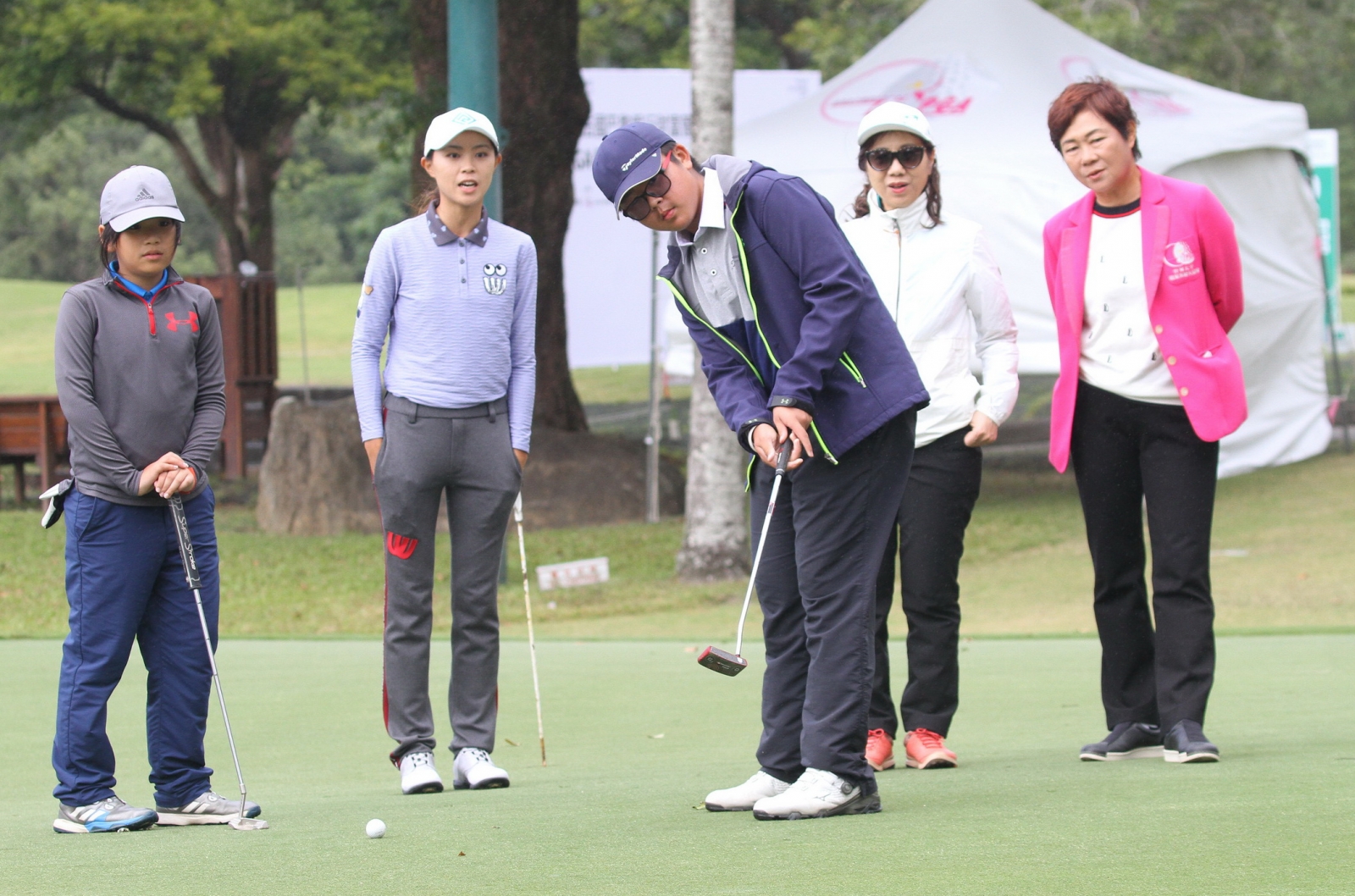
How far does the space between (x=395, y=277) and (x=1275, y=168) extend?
12086 millimetres

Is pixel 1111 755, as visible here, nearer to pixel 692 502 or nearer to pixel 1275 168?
pixel 692 502

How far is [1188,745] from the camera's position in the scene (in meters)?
4.39

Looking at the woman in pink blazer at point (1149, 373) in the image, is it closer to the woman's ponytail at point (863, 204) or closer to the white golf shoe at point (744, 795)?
the woman's ponytail at point (863, 204)

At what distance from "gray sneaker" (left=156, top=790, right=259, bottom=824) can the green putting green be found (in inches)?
3.9

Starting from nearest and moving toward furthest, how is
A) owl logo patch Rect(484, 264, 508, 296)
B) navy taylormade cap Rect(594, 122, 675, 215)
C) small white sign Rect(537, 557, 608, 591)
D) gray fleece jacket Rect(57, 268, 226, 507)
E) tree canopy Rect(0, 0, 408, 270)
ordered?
navy taylormade cap Rect(594, 122, 675, 215), gray fleece jacket Rect(57, 268, 226, 507), owl logo patch Rect(484, 264, 508, 296), small white sign Rect(537, 557, 608, 591), tree canopy Rect(0, 0, 408, 270)

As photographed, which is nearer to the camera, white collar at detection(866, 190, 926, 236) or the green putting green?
the green putting green

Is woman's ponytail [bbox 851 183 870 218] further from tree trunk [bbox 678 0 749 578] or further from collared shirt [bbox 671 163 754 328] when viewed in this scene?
tree trunk [bbox 678 0 749 578]

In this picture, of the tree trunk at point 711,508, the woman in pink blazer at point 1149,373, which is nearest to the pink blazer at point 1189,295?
the woman in pink blazer at point 1149,373

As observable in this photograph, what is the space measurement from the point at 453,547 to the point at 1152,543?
1.92 m

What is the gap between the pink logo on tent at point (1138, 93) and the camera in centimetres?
1438

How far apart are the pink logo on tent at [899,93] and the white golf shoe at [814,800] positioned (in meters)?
11.0

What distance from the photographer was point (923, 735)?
4.71 metres

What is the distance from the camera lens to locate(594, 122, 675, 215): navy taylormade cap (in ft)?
11.8

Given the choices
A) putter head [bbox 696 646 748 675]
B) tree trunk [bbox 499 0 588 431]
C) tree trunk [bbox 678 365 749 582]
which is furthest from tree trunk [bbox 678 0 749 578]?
putter head [bbox 696 646 748 675]
